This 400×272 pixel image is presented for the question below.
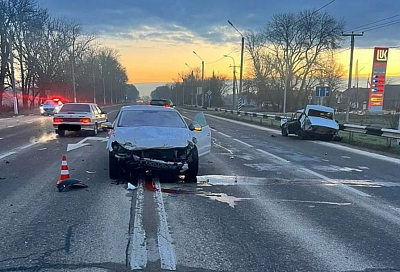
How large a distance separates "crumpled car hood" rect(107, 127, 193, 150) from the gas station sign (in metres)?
31.4

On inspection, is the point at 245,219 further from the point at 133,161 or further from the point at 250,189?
the point at 133,161

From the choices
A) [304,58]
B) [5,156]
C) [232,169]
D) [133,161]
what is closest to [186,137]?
[133,161]

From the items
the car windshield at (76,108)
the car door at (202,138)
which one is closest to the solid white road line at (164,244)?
the car door at (202,138)

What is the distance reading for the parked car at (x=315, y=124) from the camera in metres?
17.7

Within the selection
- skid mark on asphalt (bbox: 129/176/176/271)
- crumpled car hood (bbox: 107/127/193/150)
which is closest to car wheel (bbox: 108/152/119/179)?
crumpled car hood (bbox: 107/127/193/150)

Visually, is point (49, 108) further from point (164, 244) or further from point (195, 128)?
point (164, 244)

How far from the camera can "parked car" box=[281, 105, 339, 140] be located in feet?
58.1

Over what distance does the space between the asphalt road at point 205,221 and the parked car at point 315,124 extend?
27.5ft

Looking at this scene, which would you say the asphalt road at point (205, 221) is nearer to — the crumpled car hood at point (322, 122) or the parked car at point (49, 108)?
the crumpled car hood at point (322, 122)

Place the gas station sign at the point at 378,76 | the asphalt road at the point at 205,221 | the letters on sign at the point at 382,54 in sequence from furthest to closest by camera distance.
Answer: the gas station sign at the point at 378,76 → the letters on sign at the point at 382,54 → the asphalt road at the point at 205,221

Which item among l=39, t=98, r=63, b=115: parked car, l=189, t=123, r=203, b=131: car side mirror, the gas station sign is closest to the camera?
l=189, t=123, r=203, b=131: car side mirror

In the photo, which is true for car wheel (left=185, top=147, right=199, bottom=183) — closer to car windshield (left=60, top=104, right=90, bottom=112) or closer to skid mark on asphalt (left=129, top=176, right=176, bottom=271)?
skid mark on asphalt (left=129, top=176, right=176, bottom=271)

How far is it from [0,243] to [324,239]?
384cm

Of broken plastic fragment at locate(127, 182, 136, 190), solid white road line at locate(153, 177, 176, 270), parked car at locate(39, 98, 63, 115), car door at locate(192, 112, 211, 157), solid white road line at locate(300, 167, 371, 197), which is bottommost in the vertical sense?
parked car at locate(39, 98, 63, 115)
